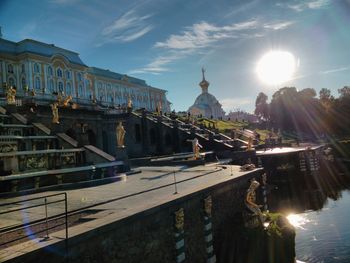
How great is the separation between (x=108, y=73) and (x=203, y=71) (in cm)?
4215

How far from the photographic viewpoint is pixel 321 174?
4459 centimetres

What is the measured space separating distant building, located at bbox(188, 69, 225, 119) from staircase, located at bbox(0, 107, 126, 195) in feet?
336

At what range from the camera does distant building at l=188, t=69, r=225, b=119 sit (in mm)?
123688

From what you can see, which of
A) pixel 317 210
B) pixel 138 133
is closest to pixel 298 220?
pixel 317 210

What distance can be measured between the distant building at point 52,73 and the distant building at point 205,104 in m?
42.2

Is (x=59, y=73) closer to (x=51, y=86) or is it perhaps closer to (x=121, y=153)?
(x=51, y=86)

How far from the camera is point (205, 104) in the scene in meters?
125

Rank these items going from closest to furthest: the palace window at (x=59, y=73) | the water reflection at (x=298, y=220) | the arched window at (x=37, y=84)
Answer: the water reflection at (x=298, y=220) → the arched window at (x=37, y=84) → the palace window at (x=59, y=73)

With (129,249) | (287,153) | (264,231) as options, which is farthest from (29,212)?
(287,153)

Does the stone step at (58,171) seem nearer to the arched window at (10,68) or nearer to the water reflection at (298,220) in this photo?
the water reflection at (298,220)

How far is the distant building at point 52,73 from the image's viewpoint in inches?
2408

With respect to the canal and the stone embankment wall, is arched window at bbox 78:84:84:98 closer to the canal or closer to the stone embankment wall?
the canal

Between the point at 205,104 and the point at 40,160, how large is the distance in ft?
357

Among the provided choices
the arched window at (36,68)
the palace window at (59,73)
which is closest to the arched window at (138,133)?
the arched window at (36,68)
